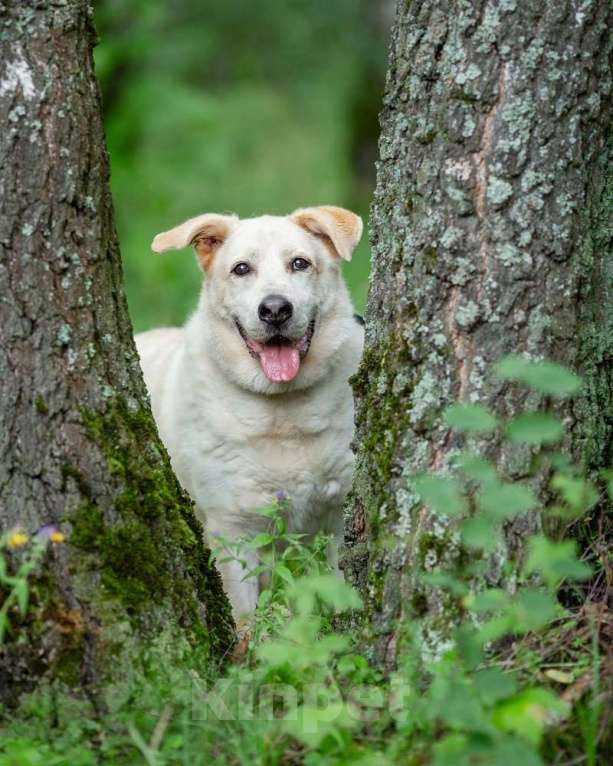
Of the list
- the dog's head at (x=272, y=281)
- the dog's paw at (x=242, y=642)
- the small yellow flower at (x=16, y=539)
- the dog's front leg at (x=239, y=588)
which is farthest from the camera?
the dog's head at (x=272, y=281)

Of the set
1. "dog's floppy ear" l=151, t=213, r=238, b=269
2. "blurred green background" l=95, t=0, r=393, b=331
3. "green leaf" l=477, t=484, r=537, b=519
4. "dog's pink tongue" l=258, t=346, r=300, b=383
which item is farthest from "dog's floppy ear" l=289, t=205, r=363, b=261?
"blurred green background" l=95, t=0, r=393, b=331

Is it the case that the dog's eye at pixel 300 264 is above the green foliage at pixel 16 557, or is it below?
above

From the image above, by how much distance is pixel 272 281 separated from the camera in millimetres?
5312

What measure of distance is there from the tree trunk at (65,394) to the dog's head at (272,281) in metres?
1.86

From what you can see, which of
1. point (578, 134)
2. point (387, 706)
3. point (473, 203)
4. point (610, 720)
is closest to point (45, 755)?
point (387, 706)

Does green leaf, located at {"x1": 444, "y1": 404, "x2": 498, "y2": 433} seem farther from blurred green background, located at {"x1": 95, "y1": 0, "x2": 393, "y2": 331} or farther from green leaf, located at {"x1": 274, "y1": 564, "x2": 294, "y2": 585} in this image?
blurred green background, located at {"x1": 95, "y1": 0, "x2": 393, "y2": 331}

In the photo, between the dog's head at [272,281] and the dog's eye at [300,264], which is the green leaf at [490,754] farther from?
the dog's eye at [300,264]

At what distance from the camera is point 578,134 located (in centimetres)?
329

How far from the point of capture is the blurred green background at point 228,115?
11883 mm

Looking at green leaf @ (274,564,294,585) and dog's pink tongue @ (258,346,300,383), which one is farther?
dog's pink tongue @ (258,346,300,383)

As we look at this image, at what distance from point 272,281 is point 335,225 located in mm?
444

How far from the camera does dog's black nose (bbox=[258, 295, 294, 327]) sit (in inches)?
203

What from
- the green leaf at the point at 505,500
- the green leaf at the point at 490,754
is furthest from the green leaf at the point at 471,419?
the green leaf at the point at 490,754

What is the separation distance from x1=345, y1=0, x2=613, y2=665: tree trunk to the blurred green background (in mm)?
5652
